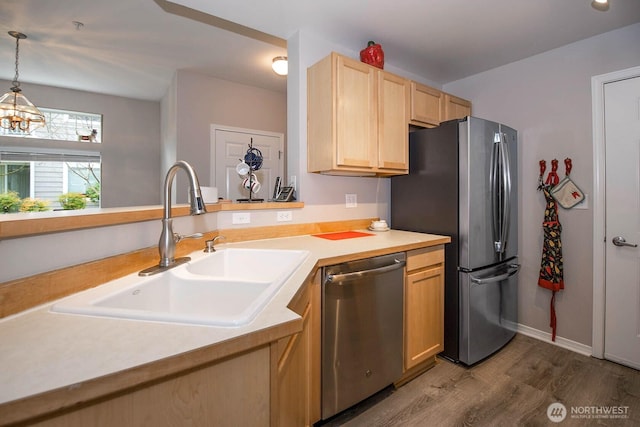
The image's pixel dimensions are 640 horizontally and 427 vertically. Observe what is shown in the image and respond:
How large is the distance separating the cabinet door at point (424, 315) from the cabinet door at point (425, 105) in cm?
128

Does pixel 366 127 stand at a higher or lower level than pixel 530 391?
higher

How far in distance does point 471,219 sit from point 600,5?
5.25 feet

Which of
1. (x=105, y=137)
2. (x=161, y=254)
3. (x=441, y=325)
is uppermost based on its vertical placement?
(x=105, y=137)

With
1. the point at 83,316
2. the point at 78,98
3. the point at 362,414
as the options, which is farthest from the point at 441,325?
the point at 78,98

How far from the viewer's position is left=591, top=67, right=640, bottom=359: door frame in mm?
2178

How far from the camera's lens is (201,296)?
1075 millimetres

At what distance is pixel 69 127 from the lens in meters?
4.12

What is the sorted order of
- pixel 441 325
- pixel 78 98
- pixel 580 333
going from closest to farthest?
pixel 441 325
pixel 580 333
pixel 78 98

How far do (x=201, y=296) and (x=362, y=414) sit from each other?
1.21m

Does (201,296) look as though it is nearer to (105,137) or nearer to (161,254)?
(161,254)

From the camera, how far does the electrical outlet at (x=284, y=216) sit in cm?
212

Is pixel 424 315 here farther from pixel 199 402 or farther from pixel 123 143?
pixel 123 143

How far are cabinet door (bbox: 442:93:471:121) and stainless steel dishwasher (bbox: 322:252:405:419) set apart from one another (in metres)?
1.68

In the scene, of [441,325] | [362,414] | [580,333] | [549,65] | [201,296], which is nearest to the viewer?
[201,296]
